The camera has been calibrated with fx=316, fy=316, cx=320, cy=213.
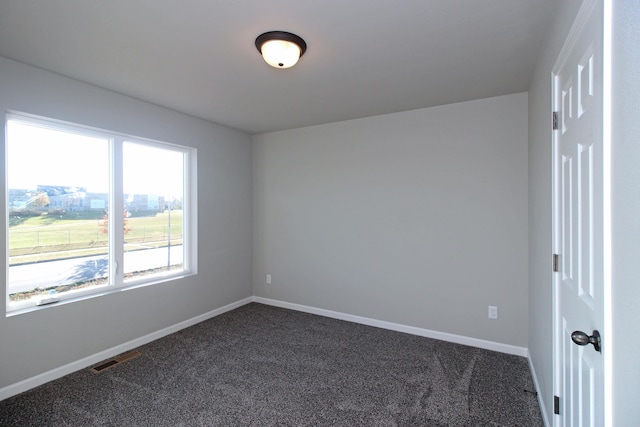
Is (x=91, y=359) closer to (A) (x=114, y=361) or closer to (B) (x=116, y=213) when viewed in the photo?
(A) (x=114, y=361)

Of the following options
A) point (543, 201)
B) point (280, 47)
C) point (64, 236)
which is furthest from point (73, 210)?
point (543, 201)

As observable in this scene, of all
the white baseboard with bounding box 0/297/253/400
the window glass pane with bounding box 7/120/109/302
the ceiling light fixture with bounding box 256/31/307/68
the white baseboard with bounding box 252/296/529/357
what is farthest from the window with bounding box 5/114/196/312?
the ceiling light fixture with bounding box 256/31/307/68

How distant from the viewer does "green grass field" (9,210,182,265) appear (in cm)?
261

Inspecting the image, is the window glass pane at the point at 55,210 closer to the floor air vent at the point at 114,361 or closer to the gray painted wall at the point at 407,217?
the floor air vent at the point at 114,361

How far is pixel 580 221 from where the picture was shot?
53.4 inches

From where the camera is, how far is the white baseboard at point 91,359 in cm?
245

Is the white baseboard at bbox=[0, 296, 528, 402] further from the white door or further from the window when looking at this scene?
the white door

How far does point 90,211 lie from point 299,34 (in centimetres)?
260

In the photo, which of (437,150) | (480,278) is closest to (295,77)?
(437,150)

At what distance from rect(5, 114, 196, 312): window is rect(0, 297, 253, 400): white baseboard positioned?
0.57m

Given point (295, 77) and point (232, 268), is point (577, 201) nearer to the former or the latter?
point (295, 77)

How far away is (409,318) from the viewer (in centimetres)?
367

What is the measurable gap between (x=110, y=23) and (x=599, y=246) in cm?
274
